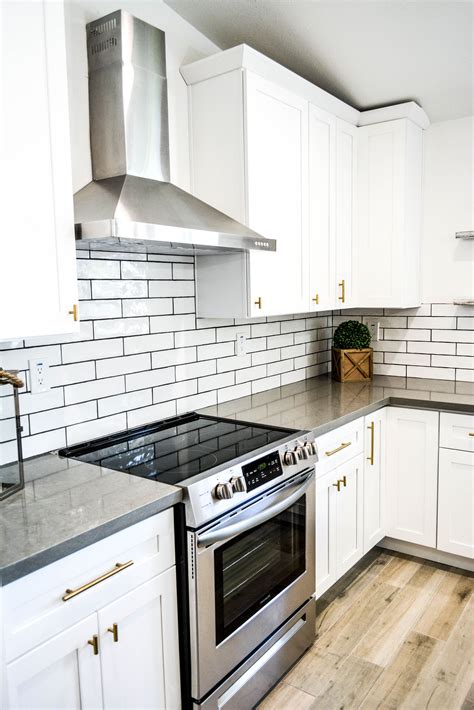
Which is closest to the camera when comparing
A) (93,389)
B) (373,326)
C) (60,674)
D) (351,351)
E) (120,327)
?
(60,674)

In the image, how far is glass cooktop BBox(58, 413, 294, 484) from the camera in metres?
1.84

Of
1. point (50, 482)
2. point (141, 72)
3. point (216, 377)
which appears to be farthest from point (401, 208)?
point (50, 482)

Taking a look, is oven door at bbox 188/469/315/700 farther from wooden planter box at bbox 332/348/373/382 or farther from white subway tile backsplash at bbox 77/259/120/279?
wooden planter box at bbox 332/348/373/382

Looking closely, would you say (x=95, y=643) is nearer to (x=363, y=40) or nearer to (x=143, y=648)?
(x=143, y=648)

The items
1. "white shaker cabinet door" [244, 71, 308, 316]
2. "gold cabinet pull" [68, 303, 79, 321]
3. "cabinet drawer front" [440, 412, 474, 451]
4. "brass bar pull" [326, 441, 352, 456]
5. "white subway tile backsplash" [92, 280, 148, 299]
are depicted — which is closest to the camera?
"gold cabinet pull" [68, 303, 79, 321]

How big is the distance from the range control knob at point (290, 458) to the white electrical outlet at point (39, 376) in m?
0.91

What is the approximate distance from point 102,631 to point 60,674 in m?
0.14

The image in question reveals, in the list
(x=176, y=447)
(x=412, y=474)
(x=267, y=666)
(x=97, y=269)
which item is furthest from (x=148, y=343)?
(x=412, y=474)

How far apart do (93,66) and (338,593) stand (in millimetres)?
2586

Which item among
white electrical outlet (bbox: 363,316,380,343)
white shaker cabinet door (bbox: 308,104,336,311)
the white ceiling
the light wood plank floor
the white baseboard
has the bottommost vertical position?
the light wood plank floor

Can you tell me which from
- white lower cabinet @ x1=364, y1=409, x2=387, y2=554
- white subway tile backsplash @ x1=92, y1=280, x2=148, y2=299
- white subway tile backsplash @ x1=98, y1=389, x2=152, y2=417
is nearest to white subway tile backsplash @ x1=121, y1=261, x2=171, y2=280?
white subway tile backsplash @ x1=92, y1=280, x2=148, y2=299

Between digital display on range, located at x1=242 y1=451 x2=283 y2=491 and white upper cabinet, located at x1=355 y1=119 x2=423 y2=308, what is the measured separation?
1.59 m

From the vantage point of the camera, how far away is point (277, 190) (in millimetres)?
2484

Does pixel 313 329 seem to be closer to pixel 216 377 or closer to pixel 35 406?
pixel 216 377
